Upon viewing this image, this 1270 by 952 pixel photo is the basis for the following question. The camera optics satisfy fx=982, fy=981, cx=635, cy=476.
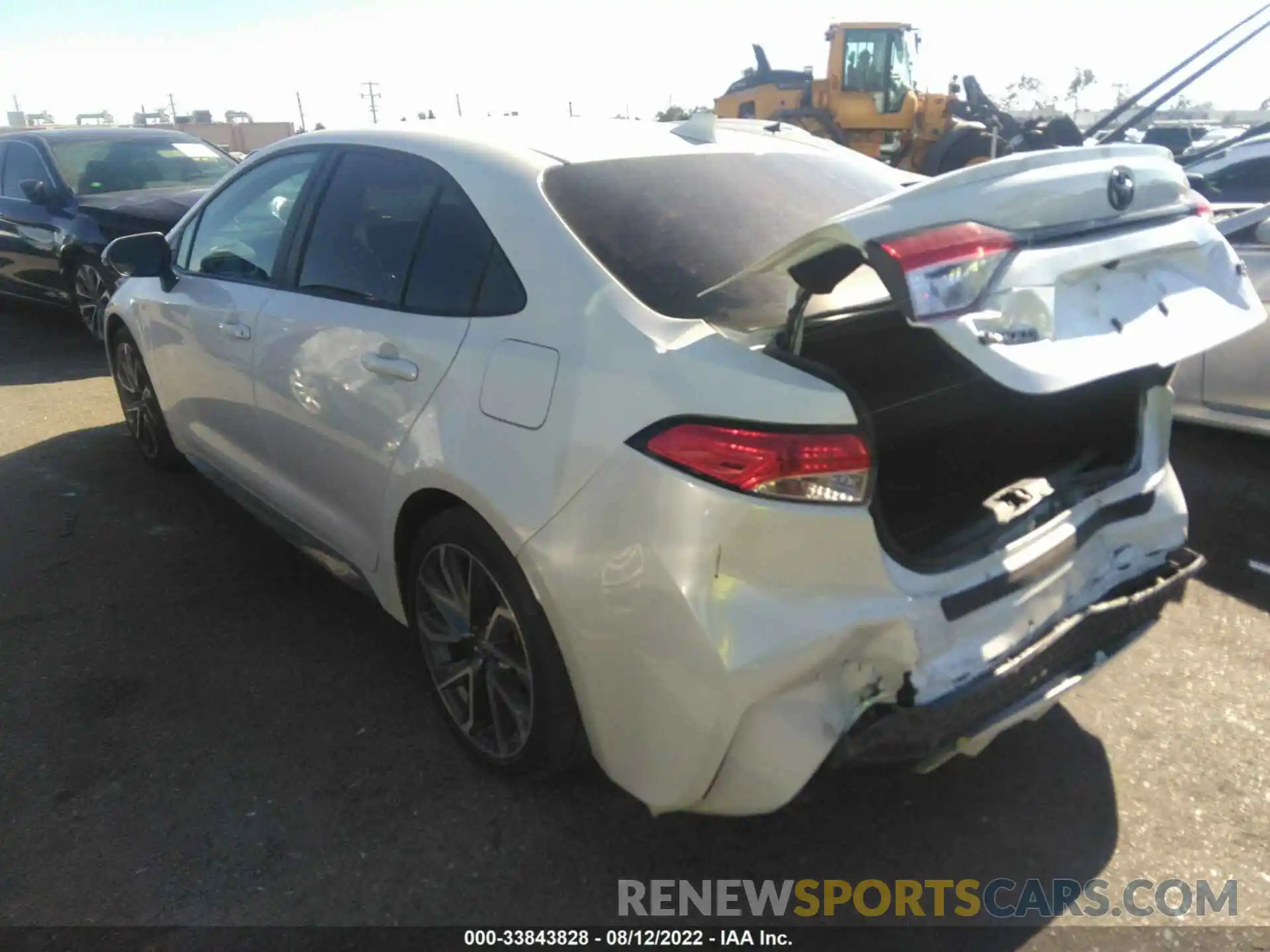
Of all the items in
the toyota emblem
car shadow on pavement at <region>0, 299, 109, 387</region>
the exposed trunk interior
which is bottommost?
car shadow on pavement at <region>0, 299, 109, 387</region>

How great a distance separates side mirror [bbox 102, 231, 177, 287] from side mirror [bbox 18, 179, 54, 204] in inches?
185

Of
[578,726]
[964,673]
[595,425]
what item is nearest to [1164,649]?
[964,673]

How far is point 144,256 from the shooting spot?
13.1 ft

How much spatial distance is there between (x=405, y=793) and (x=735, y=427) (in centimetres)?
148

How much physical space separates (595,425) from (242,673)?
187 centimetres

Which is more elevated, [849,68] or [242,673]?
[849,68]

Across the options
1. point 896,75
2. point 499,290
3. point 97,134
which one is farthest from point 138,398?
point 896,75

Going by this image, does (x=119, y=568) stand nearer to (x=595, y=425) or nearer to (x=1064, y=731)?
(x=595, y=425)

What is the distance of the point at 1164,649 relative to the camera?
330 centimetres

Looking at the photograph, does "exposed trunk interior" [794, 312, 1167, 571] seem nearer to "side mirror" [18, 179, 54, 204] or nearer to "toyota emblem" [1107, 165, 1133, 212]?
"toyota emblem" [1107, 165, 1133, 212]

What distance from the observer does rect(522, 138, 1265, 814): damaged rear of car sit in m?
1.88

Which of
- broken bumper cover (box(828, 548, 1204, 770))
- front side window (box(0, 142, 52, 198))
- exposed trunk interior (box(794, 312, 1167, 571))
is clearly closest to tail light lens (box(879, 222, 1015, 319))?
exposed trunk interior (box(794, 312, 1167, 571))

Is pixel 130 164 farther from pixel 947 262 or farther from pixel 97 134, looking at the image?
pixel 947 262

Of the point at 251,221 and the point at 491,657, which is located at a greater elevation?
the point at 251,221
